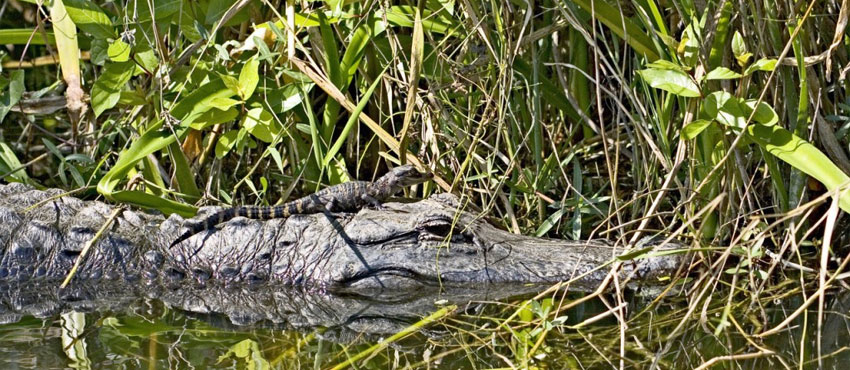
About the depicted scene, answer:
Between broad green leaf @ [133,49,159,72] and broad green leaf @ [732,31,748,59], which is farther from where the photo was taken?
broad green leaf @ [133,49,159,72]

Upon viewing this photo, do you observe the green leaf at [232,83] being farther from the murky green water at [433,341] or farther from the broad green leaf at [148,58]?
the murky green water at [433,341]

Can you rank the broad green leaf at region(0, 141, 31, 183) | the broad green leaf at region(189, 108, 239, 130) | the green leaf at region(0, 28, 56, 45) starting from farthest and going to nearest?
1. the broad green leaf at region(0, 141, 31, 183)
2. the green leaf at region(0, 28, 56, 45)
3. the broad green leaf at region(189, 108, 239, 130)

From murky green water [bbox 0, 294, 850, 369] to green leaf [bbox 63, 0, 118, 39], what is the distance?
1420 mm

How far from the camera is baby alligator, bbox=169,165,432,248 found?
4.95m

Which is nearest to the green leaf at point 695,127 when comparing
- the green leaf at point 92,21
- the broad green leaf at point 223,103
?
the broad green leaf at point 223,103

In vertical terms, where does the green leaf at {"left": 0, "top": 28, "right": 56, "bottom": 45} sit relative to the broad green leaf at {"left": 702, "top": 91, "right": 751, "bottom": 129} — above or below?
above

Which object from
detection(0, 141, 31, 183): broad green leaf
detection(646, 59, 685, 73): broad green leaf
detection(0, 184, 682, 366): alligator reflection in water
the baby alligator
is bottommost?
detection(0, 184, 682, 366): alligator reflection in water

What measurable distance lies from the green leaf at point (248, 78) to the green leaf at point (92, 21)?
2.26 ft

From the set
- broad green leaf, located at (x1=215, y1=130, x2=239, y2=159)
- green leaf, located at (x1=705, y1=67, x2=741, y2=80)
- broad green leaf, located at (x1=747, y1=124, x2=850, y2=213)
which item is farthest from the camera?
broad green leaf, located at (x1=215, y1=130, x2=239, y2=159)

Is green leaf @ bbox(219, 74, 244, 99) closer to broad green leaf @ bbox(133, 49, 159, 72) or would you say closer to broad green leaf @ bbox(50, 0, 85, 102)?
broad green leaf @ bbox(133, 49, 159, 72)

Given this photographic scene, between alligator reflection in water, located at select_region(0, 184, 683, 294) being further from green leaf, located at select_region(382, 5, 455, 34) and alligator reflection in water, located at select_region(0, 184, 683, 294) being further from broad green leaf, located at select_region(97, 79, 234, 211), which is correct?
green leaf, located at select_region(382, 5, 455, 34)

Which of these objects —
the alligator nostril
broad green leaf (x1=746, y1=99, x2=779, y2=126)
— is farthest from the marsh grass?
the alligator nostril

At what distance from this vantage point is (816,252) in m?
4.44

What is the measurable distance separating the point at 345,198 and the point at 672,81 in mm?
1771
